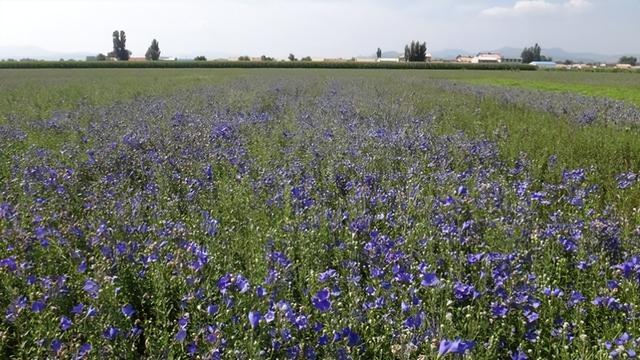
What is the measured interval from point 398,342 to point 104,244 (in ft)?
6.69

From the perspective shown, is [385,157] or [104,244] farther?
[385,157]

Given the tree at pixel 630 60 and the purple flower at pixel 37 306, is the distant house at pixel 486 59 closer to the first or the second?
the tree at pixel 630 60

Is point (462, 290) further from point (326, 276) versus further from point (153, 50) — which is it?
point (153, 50)

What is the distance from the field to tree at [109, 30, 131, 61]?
5446 inches

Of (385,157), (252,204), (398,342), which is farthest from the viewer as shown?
(385,157)

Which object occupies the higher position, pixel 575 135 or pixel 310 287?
pixel 575 135

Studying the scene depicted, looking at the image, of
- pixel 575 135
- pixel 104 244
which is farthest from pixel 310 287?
pixel 575 135

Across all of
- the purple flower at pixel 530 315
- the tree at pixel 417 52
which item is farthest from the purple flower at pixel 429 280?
the tree at pixel 417 52

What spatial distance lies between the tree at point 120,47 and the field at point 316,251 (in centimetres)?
13834

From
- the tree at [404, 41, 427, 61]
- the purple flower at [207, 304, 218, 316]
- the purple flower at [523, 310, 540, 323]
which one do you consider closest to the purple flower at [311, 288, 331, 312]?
the purple flower at [207, 304, 218, 316]

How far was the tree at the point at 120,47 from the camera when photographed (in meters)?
130

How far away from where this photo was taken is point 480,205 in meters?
4.09

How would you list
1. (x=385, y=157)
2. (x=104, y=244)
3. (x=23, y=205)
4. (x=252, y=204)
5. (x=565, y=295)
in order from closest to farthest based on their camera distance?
1. (x=565, y=295)
2. (x=104, y=244)
3. (x=23, y=205)
4. (x=252, y=204)
5. (x=385, y=157)

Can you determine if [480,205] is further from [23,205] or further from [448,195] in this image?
[23,205]
